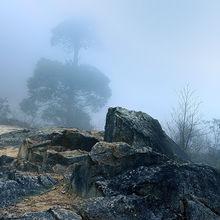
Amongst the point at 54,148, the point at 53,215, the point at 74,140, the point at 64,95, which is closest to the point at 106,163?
the point at 53,215

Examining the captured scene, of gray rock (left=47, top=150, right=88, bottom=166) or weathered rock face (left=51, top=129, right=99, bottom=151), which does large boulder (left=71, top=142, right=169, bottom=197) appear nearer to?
gray rock (left=47, top=150, right=88, bottom=166)

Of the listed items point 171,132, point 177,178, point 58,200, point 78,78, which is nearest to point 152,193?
point 177,178

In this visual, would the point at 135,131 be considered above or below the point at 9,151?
above

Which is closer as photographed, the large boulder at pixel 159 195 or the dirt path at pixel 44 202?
the large boulder at pixel 159 195

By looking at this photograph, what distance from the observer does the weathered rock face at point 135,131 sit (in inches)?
470

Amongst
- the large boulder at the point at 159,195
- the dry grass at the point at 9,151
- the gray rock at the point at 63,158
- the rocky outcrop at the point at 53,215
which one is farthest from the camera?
the dry grass at the point at 9,151

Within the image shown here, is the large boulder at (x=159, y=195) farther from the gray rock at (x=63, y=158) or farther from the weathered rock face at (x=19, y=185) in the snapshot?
the gray rock at (x=63, y=158)

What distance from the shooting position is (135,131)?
39.2ft

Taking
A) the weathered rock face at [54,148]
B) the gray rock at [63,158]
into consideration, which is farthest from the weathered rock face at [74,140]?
the gray rock at [63,158]

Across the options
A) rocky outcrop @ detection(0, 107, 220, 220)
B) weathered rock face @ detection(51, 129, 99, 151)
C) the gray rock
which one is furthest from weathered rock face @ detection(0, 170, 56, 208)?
weathered rock face @ detection(51, 129, 99, 151)

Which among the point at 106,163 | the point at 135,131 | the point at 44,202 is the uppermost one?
the point at 135,131

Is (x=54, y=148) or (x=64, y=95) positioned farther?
(x=64, y=95)

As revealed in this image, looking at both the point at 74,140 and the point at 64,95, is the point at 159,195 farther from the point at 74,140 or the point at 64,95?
the point at 64,95

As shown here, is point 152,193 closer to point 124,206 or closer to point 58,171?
point 124,206
